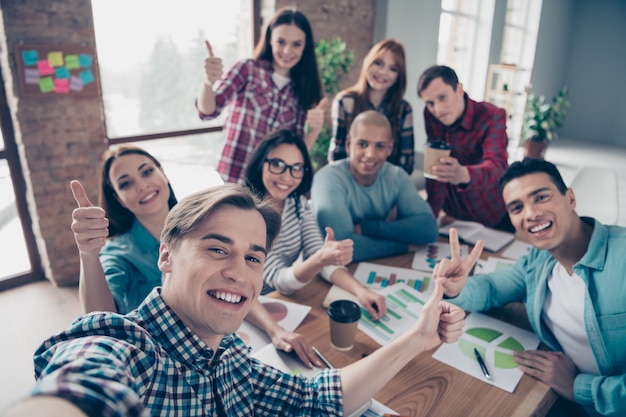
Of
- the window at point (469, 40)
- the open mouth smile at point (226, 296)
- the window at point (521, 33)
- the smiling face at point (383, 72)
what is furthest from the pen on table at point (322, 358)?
the window at point (521, 33)

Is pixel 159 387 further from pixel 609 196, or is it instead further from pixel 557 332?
pixel 609 196

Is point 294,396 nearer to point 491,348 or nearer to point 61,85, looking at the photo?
point 491,348

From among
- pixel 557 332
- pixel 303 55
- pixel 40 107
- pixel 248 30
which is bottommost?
pixel 557 332

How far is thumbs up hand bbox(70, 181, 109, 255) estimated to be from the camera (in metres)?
1.10

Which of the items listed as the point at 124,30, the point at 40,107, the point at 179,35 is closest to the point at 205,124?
the point at 179,35

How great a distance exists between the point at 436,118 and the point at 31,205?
9.10 feet

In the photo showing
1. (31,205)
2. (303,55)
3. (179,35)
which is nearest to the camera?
(303,55)

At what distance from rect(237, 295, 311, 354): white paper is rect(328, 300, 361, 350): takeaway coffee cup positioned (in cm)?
16

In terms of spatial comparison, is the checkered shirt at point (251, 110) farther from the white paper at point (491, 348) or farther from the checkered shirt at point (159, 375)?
the checkered shirt at point (159, 375)

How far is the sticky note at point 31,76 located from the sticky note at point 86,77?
27cm

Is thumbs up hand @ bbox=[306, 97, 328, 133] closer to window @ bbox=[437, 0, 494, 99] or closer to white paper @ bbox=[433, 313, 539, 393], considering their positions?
white paper @ bbox=[433, 313, 539, 393]

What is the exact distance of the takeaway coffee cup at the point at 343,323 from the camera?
121 centimetres

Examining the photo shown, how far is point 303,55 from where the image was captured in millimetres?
2691

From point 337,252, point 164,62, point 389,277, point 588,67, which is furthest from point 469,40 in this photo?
point 337,252
